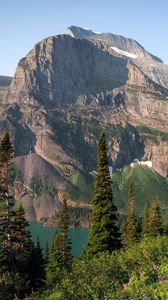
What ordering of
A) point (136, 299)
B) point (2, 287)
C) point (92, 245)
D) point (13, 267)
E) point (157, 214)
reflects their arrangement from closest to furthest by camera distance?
point (136, 299) < point (2, 287) < point (13, 267) < point (92, 245) < point (157, 214)

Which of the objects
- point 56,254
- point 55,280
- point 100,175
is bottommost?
point 56,254

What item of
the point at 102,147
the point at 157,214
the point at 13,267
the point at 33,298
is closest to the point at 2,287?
the point at 33,298

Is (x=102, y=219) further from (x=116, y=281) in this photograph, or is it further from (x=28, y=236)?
(x=116, y=281)

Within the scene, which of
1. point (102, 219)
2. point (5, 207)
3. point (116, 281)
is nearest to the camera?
point (116, 281)

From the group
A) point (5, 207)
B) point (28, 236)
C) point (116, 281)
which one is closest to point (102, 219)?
point (28, 236)

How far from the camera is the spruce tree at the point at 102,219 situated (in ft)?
208

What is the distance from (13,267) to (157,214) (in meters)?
59.4

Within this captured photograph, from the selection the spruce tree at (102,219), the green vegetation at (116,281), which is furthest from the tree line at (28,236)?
the green vegetation at (116,281)

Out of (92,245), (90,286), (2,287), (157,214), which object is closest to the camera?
(90,286)

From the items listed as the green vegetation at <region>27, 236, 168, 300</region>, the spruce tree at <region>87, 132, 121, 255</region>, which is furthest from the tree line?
the green vegetation at <region>27, 236, 168, 300</region>

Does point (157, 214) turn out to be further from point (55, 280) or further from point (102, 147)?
point (55, 280)

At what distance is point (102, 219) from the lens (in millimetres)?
63562

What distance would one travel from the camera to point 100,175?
2562 inches

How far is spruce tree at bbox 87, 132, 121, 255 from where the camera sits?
208 ft
